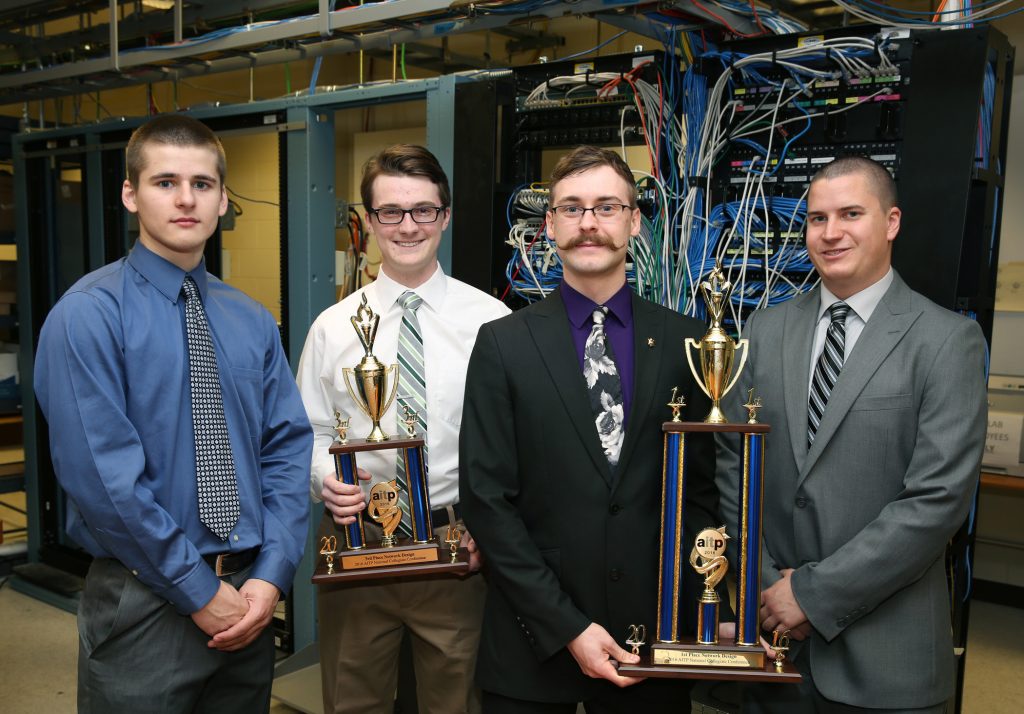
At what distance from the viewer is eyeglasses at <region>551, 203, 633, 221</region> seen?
66.9 inches

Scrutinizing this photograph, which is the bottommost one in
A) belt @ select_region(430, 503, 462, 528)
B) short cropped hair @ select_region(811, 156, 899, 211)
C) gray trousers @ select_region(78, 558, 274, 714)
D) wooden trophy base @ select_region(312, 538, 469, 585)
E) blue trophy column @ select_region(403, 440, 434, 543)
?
gray trousers @ select_region(78, 558, 274, 714)

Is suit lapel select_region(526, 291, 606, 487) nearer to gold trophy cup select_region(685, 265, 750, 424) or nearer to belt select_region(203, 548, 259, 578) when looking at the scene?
gold trophy cup select_region(685, 265, 750, 424)

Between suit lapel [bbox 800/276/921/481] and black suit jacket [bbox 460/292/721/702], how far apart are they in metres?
0.25

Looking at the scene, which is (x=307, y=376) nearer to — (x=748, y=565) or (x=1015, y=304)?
(x=748, y=565)

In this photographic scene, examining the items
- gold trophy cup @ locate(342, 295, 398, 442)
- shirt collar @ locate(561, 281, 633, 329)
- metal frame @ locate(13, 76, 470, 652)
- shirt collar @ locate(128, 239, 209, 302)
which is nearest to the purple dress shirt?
shirt collar @ locate(561, 281, 633, 329)

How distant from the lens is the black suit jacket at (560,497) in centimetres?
165

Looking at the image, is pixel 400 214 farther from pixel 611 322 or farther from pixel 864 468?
pixel 864 468

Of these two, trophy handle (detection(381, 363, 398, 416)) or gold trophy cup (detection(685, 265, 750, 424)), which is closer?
gold trophy cup (detection(685, 265, 750, 424))

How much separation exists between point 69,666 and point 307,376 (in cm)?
232

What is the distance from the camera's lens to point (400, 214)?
2002 millimetres

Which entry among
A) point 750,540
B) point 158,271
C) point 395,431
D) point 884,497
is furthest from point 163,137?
point 884,497

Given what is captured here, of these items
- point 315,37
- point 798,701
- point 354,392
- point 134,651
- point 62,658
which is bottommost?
point 62,658

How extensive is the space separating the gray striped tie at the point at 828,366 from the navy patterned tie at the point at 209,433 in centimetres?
118

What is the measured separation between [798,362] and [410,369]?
2.78 feet
